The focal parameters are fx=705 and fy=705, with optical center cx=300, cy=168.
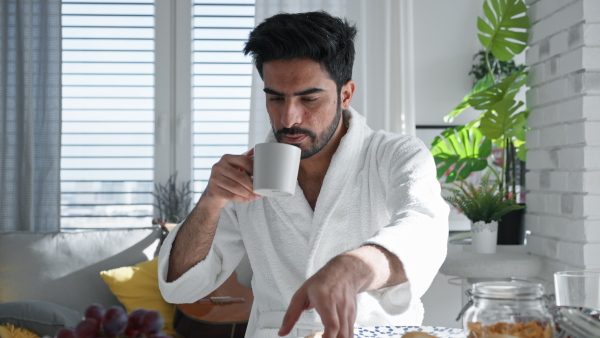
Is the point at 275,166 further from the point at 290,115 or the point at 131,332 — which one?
the point at 131,332

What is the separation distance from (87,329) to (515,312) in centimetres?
42

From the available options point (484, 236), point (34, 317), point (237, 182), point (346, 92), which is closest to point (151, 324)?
point (237, 182)

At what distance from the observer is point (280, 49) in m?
1.61

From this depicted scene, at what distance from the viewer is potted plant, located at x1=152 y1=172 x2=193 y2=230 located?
3.87m

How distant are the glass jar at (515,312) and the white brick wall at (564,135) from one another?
182cm

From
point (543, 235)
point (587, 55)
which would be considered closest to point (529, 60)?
point (587, 55)

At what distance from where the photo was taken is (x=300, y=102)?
5.11ft

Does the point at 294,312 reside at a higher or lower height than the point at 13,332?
higher

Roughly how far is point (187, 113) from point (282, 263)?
8.37 ft

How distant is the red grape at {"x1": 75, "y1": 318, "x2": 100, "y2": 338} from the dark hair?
1130mm

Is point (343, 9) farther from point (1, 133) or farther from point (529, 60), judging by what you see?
point (1, 133)

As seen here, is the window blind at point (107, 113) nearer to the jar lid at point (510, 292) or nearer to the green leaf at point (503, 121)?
A: the green leaf at point (503, 121)

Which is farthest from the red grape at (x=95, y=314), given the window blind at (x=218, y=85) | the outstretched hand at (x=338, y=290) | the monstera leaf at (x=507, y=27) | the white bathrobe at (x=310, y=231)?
the window blind at (x=218, y=85)

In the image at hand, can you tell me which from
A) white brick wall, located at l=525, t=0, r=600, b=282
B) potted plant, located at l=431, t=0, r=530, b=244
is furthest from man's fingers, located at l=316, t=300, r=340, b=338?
potted plant, located at l=431, t=0, r=530, b=244
